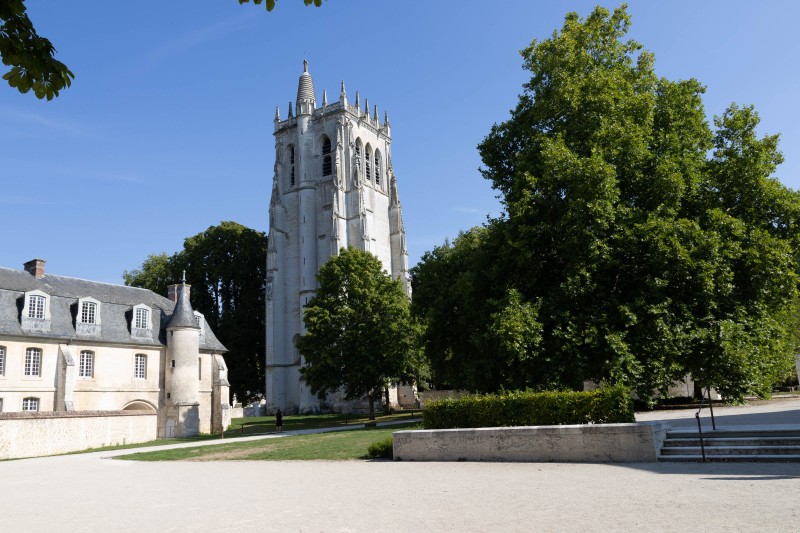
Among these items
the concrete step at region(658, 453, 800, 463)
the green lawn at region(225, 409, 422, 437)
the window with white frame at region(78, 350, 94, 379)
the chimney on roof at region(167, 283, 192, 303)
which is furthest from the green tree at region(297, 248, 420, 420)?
the concrete step at region(658, 453, 800, 463)

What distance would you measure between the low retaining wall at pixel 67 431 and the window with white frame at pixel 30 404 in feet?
17.3

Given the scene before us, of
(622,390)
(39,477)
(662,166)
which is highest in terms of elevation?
(662,166)

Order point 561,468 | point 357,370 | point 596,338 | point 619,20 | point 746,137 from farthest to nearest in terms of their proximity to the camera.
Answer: point 357,370 < point 619,20 < point 746,137 < point 596,338 < point 561,468

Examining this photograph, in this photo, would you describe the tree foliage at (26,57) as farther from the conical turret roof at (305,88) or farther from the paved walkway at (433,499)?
the conical turret roof at (305,88)

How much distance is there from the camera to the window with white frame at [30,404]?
31.6m

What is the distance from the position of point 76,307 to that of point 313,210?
3395cm

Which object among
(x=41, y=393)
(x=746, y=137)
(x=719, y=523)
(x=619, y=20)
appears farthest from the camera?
(x=41, y=393)

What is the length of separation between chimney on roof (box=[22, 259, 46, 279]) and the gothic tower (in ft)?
91.8

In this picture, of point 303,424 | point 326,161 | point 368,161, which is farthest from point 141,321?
point 368,161

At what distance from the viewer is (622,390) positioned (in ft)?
44.5

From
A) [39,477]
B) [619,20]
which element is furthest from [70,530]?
[619,20]

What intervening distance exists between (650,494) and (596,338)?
28.3 ft

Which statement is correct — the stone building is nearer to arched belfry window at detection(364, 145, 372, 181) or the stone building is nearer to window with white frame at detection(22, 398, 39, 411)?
window with white frame at detection(22, 398, 39, 411)

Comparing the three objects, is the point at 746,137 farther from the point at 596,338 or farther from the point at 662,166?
the point at 596,338
